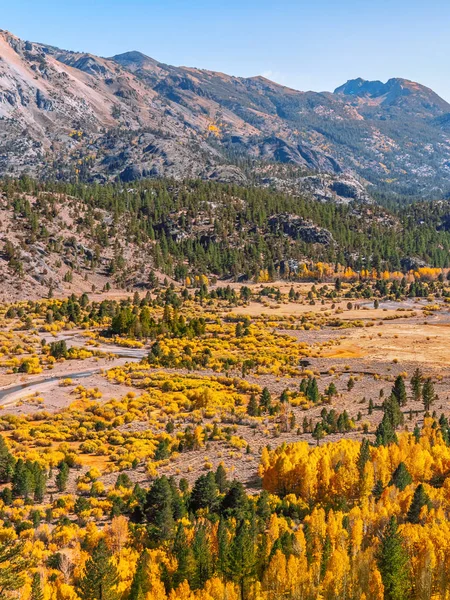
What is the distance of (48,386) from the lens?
84750 mm

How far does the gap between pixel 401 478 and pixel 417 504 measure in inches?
196

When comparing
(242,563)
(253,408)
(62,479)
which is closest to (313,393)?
(253,408)

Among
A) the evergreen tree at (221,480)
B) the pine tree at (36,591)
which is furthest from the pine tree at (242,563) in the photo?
the pine tree at (36,591)

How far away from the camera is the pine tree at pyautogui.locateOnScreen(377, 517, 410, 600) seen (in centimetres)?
3650

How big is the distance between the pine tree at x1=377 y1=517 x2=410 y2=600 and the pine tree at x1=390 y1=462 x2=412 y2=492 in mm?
11338

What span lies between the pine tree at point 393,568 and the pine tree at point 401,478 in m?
11.3

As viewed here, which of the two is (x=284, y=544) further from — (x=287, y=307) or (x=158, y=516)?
(x=287, y=307)

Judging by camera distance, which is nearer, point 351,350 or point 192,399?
point 192,399

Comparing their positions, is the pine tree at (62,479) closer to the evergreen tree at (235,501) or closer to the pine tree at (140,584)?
the evergreen tree at (235,501)

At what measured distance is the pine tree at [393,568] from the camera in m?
36.5

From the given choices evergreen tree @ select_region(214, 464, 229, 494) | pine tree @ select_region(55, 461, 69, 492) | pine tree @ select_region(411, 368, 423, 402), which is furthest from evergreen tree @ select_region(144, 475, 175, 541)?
pine tree @ select_region(411, 368, 423, 402)

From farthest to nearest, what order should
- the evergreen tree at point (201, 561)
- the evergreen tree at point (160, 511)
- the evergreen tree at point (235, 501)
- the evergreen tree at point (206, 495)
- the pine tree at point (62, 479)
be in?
the pine tree at point (62, 479), the evergreen tree at point (206, 495), the evergreen tree at point (235, 501), the evergreen tree at point (160, 511), the evergreen tree at point (201, 561)

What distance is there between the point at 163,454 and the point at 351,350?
67.0 metres

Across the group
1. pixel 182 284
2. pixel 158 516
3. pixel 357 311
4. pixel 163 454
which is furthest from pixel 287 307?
pixel 158 516
